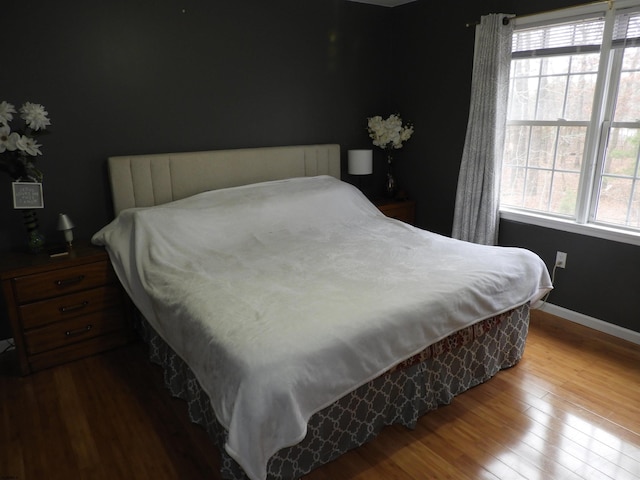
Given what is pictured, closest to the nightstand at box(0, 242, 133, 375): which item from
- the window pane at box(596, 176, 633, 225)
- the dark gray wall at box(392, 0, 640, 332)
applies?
the dark gray wall at box(392, 0, 640, 332)

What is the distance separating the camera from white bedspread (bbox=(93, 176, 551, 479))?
1.47 metres

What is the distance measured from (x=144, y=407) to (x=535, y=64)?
3.42 meters

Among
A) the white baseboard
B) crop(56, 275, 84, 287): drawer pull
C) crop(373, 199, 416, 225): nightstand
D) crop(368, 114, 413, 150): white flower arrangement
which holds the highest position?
crop(368, 114, 413, 150): white flower arrangement

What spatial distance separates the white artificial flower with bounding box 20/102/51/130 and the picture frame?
331 mm

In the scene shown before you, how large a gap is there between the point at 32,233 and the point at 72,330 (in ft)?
2.05

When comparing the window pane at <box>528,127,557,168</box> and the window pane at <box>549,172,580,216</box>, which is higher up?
the window pane at <box>528,127,557,168</box>

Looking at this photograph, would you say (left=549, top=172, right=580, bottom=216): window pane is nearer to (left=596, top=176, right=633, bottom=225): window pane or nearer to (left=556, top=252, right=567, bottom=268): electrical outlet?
(left=596, top=176, right=633, bottom=225): window pane

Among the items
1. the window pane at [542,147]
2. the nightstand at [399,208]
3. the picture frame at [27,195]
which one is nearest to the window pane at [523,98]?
the window pane at [542,147]

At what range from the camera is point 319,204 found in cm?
324

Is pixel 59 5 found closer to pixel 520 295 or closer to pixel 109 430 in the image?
pixel 109 430

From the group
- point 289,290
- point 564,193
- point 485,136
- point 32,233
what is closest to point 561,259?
point 564,193

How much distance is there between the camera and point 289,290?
80.2 inches

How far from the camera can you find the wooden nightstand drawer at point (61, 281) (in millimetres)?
2322

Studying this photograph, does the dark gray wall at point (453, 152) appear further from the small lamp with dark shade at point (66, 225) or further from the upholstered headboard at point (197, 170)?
the small lamp with dark shade at point (66, 225)
